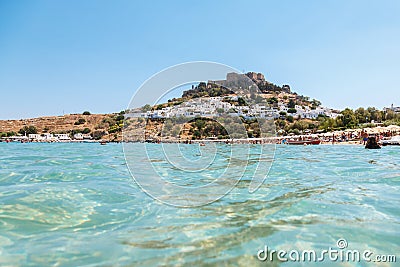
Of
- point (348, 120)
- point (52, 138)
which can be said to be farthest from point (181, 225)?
point (52, 138)

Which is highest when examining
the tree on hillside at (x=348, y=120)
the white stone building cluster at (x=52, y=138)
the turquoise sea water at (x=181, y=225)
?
the tree on hillside at (x=348, y=120)

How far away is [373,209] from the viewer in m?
4.96

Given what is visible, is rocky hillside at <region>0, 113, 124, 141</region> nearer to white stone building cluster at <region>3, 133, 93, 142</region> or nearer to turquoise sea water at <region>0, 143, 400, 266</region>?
white stone building cluster at <region>3, 133, 93, 142</region>

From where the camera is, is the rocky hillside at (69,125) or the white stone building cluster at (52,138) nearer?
the white stone building cluster at (52,138)

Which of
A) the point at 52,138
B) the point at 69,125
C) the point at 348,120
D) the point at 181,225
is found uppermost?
the point at 69,125

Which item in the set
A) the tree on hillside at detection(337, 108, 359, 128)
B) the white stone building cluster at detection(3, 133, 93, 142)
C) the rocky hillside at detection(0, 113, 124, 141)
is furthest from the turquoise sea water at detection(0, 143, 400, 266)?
the white stone building cluster at detection(3, 133, 93, 142)

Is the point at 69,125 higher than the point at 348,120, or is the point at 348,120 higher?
the point at 69,125

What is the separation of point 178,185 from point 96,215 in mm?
3357

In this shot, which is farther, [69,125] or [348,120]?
[69,125]

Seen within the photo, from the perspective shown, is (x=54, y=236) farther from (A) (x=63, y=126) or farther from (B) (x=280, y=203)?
(A) (x=63, y=126)

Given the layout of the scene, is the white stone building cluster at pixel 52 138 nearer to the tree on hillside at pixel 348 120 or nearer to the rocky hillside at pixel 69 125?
the rocky hillside at pixel 69 125

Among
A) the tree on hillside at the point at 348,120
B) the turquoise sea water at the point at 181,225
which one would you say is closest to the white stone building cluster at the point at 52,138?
the tree on hillside at the point at 348,120

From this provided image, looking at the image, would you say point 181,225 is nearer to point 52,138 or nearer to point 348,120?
point 348,120

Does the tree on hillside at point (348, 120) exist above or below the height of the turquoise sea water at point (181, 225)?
above
